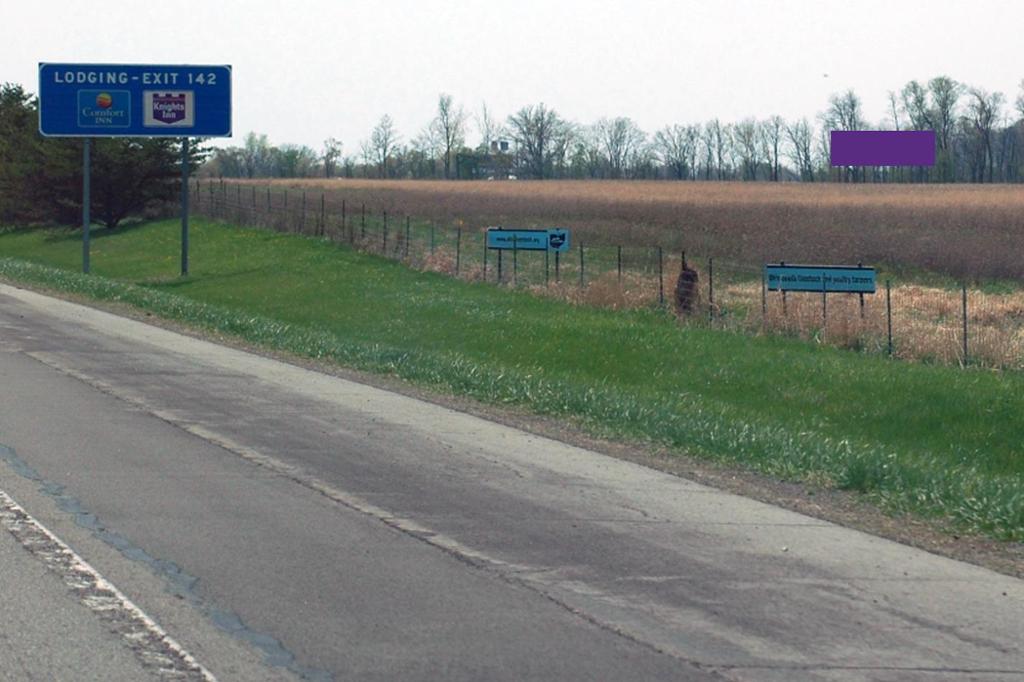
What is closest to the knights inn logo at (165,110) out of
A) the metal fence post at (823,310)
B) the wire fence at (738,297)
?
the wire fence at (738,297)

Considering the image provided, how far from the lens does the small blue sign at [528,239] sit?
116ft

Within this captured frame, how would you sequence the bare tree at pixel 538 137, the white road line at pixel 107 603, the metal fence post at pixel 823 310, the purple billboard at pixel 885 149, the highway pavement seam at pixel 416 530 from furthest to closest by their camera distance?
the bare tree at pixel 538 137 → the purple billboard at pixel 885 149 → the metal fence post at pixel 823 310 → the highway pavement seam at pixel 416 530 → the white road line at pixel 107 603

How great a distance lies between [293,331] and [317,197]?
167 feet

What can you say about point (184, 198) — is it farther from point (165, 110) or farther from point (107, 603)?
point (107, 603)

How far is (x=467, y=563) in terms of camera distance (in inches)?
329

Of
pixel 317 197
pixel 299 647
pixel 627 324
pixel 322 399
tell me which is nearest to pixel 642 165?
pixel 317 197

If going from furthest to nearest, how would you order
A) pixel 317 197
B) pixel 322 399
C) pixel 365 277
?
pixel 317 197
pixel 365 277
pixel 322 399

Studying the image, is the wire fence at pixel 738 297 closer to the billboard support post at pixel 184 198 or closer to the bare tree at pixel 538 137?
the billboard support post at pixel 184 198

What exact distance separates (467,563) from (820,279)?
2003 centimetres

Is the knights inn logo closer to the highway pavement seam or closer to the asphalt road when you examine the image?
the highway pavement seam

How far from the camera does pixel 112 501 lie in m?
10.0

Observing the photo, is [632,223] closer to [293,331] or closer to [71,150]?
[71,150]

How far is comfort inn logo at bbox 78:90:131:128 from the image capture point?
40.5 m

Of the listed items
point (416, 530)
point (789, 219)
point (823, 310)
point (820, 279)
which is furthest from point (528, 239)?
point (416, 530)
